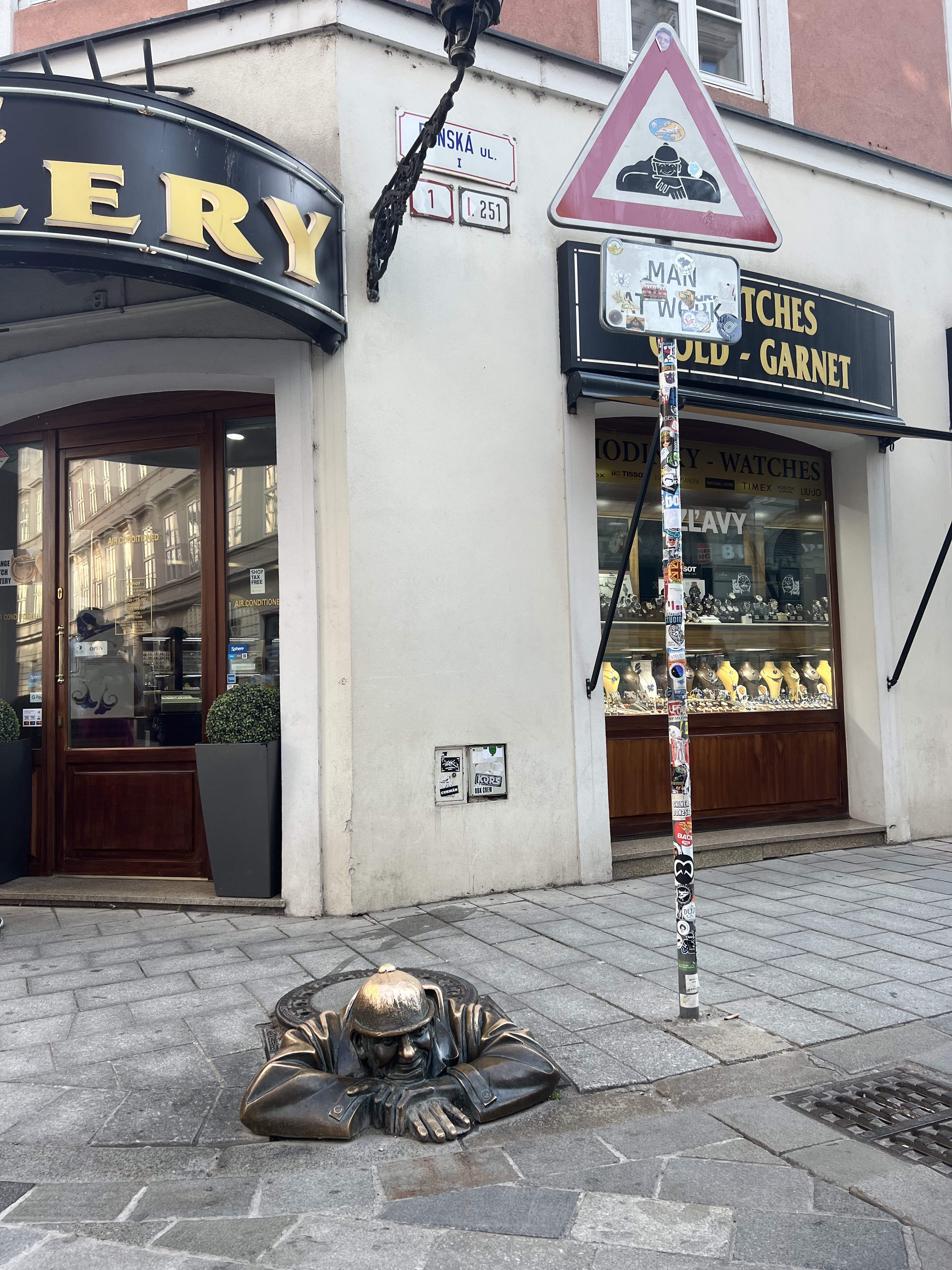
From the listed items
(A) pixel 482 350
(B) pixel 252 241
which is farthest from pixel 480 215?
(B) pixel 252 241

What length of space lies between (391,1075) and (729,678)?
5.64 meters

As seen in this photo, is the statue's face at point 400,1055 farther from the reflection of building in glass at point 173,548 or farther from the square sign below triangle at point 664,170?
the reflection of building in glass at point 173,548

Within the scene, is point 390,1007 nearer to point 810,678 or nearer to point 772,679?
point 772,679

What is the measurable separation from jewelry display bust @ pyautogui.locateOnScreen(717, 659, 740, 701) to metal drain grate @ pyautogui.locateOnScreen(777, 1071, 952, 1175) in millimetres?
4759

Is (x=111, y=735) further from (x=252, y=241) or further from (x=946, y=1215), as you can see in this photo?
(x=946, y=1215)

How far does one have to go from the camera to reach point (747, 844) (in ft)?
24.2

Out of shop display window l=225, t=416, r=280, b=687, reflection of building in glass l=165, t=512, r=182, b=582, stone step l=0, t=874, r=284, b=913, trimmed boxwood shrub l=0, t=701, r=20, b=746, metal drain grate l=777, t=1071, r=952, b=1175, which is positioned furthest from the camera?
reflection of building in glass l=165, t=512, r=182, b=582

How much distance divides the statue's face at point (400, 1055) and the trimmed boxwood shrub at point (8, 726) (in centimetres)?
433

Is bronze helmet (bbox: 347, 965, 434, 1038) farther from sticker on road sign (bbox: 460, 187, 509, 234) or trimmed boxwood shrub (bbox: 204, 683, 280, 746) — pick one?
sticker on road sign (bbox: 460, 187, 509, 234)

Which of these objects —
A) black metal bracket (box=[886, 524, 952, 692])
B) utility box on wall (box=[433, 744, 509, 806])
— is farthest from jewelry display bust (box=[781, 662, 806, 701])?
utility box on wall (box=[433, 744, 509, 806])

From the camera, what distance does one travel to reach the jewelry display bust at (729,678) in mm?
8156

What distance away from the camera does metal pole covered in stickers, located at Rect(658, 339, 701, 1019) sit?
13.0 ft

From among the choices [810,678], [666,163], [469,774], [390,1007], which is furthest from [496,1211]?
[810,678]

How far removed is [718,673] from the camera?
817 centimetres
